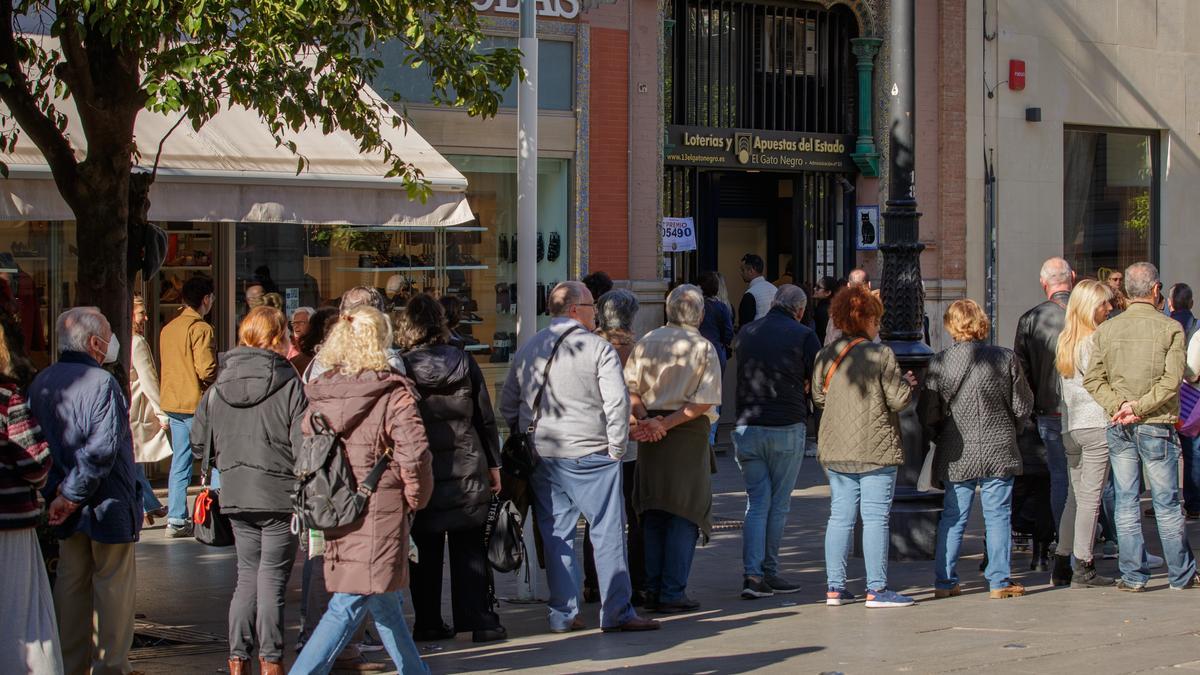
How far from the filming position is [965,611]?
8.73m

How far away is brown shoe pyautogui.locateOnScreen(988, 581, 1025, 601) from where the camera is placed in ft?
30.0

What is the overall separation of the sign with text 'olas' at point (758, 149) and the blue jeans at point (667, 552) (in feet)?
31.9

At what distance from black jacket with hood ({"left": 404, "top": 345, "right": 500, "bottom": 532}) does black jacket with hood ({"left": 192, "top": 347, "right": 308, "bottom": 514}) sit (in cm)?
80

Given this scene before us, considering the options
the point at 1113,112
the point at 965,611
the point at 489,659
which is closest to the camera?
the point at 489,659

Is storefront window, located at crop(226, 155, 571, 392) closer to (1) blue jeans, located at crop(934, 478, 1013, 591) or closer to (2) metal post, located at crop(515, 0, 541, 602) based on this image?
(2) metal post, located at crop(515, 0, 541, 602)

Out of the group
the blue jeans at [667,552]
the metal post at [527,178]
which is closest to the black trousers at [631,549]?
the blue jeans at [667,552]

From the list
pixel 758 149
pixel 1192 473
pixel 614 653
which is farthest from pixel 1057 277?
pixel 758 149

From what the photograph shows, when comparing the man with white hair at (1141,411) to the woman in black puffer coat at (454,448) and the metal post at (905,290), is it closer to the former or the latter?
the metal post at (905,290)

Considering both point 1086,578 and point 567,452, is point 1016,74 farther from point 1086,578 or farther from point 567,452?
point 567,452

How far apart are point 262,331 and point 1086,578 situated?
17.5 feet

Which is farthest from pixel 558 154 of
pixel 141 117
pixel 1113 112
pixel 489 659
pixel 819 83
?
pixel 489 659

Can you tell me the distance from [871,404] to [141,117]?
6602 mm

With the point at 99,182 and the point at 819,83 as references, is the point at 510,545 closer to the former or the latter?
the point at 99,182

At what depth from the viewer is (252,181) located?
11.5 metres
